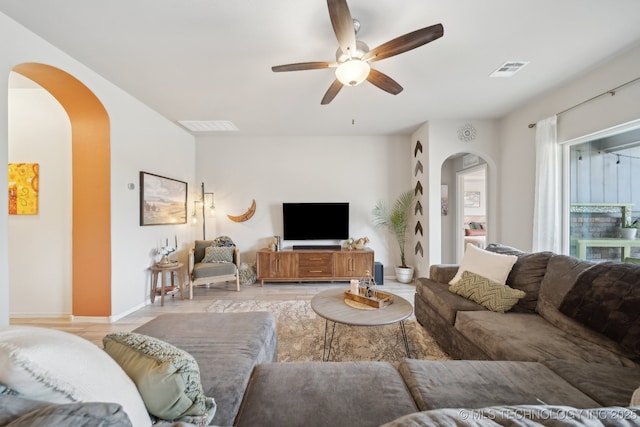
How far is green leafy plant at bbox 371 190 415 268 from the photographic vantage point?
436 centimetres

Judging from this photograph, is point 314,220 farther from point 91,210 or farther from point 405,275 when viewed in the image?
point 91,210

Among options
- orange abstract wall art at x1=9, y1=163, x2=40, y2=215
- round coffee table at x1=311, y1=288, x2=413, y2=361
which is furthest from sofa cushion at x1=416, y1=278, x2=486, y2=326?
orange abstract wall art at x1=9, y1=163, x2=40, y2=215

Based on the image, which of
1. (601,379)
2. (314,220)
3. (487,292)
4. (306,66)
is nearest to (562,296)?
(487,292)

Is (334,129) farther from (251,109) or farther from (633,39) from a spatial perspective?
(633,39)

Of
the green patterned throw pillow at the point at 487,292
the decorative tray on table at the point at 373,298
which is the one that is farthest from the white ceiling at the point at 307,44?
the decorative tray on table at the point at 373,298

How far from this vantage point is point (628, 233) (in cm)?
242

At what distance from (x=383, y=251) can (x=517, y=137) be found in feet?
8.88

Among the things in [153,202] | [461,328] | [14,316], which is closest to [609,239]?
[461,328]

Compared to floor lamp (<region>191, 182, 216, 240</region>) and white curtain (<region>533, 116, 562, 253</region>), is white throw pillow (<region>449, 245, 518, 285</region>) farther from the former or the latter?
floor lamp (<region>191, 182, 216, 240</region>)

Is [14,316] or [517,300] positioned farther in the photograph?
[14,316]

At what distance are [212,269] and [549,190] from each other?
4.55 metres

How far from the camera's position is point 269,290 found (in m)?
3.93

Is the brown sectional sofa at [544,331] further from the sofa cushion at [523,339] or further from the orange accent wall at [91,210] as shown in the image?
the orange accent wall at [91,210]

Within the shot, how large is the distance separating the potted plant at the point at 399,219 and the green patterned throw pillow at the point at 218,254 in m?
2.67
